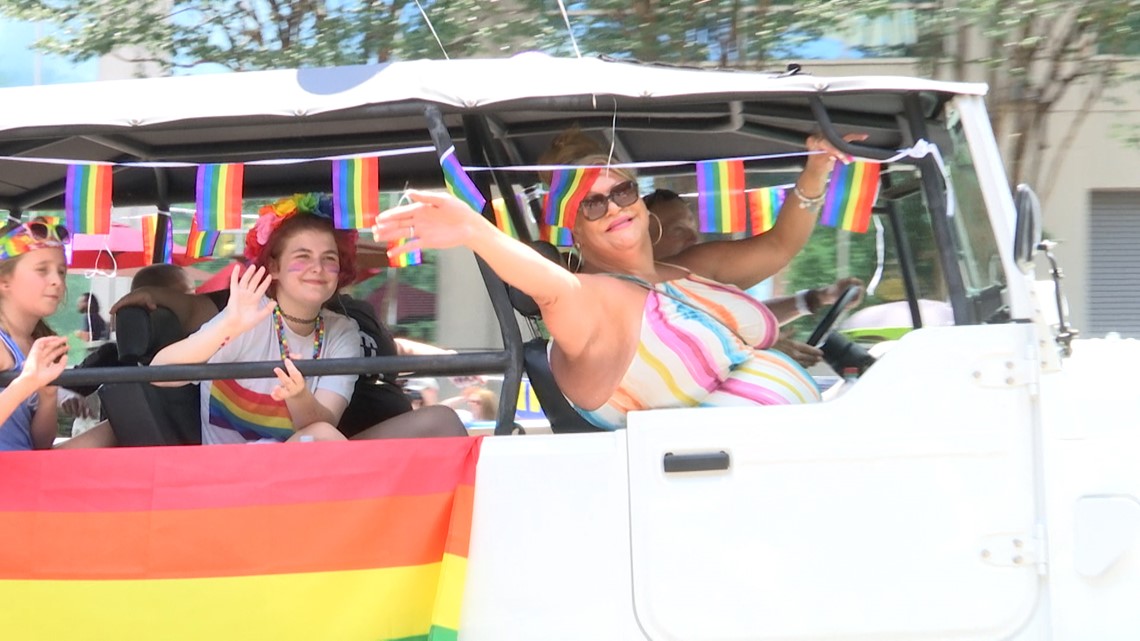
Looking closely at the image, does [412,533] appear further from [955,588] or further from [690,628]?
[955,588]

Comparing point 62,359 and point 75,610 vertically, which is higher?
point 62,359

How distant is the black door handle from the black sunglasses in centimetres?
76

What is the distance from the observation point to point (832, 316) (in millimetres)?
3773

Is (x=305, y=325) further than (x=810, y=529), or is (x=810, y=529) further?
(x=305, y=325)

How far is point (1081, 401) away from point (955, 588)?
489mm

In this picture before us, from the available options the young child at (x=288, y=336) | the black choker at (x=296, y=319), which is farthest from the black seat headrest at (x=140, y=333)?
the black choker at (x=296, y=319)

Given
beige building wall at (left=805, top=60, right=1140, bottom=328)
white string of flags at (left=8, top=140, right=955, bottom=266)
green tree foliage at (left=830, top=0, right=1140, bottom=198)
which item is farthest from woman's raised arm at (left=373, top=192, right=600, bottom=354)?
beige building wall at (left=805, top=60, right=1140, bottom=328)

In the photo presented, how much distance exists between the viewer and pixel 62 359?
2479mm

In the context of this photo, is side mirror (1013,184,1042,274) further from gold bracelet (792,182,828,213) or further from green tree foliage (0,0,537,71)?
green tree foliage (0,0,537,71)

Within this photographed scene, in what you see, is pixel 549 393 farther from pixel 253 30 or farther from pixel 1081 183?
pixel 1081 183

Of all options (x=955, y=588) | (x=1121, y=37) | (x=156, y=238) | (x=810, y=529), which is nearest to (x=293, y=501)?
(x=810, y=529)

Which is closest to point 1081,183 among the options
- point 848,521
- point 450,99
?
point 848,521

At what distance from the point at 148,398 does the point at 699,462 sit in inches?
59.1

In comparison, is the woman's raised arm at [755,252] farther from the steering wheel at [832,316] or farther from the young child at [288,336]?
the young child at [288,336]
